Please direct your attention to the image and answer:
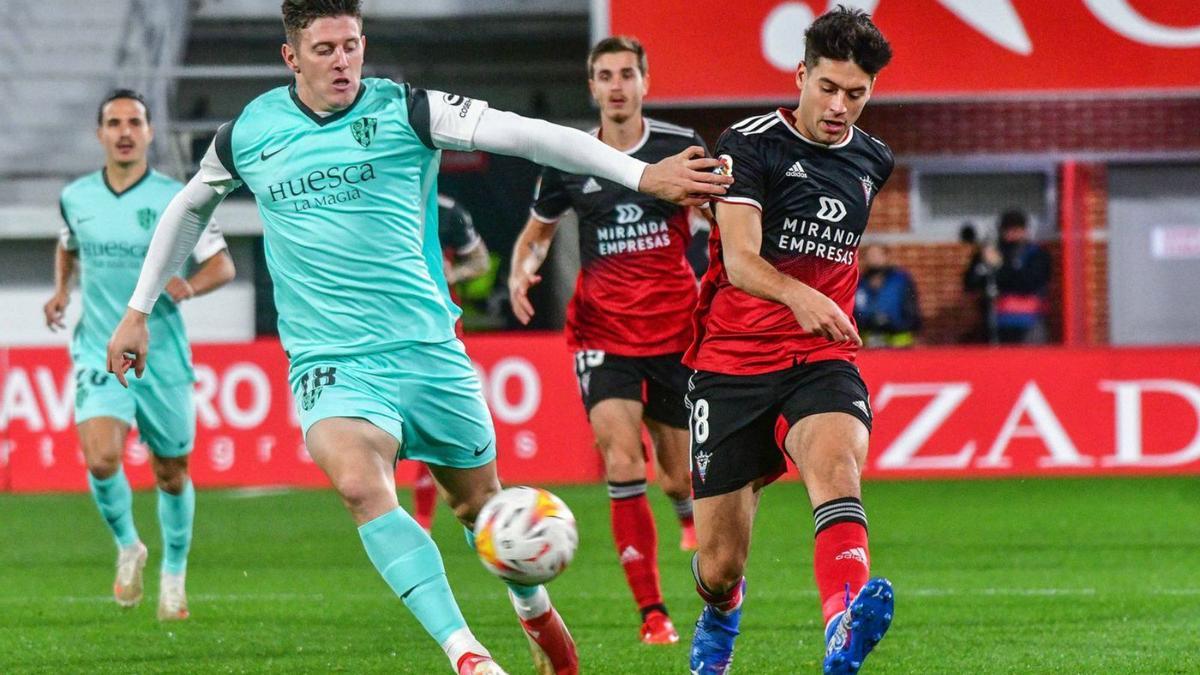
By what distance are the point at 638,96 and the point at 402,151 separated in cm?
259

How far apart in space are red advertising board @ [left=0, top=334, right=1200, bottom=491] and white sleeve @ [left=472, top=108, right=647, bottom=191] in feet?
31.5

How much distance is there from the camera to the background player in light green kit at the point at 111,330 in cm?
869

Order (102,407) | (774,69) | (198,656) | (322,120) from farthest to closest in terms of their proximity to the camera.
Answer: (774,69) → (102,407) → (198,656) → (322,120)

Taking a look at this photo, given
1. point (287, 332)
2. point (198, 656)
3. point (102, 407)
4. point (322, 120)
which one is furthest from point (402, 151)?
point (102, 407)

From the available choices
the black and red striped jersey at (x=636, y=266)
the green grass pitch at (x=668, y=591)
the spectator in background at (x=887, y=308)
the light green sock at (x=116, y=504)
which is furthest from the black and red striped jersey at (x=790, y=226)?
the spectator in background at (x=887, y=308)

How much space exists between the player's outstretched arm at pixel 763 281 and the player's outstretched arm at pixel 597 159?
1.29 feet

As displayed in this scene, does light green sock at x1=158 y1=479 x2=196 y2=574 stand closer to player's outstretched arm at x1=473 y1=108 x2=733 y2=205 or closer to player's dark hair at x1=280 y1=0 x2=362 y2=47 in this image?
player's dark hair at x1=280 y1=0 x2=362 y2=47

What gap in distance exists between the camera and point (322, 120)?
570cm

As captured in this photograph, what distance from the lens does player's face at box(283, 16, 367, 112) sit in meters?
5.62

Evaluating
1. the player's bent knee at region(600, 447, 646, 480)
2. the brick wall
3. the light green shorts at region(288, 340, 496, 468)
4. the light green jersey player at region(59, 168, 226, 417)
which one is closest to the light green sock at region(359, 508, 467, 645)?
the light green shorts at region(288, 340, 496, 468)

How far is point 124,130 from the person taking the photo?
29.2 ft

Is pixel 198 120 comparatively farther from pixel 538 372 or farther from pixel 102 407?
pixel 102 407

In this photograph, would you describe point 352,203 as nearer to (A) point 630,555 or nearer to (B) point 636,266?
(A) point 630,555

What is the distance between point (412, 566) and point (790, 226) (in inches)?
62.5
